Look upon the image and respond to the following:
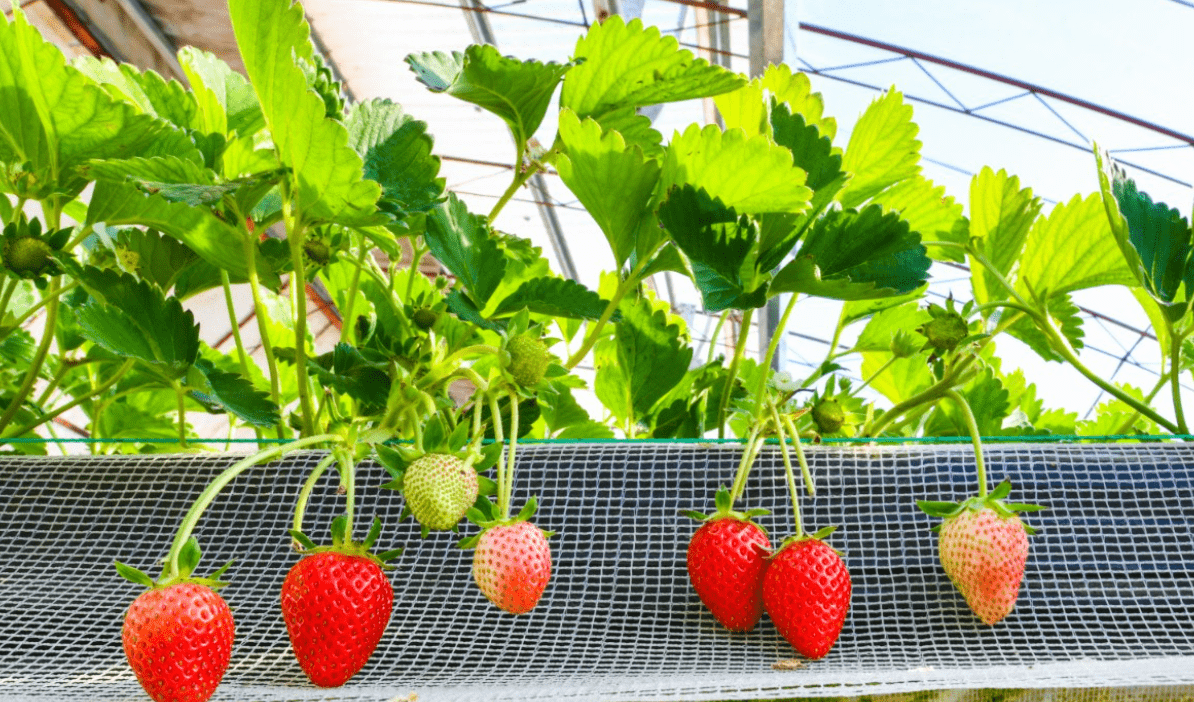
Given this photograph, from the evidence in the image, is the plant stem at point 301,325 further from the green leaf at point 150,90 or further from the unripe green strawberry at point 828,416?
the unripe green strawberry at point 828,416

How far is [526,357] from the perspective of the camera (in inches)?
18.4

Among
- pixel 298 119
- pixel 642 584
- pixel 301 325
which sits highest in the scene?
pixel 298 119

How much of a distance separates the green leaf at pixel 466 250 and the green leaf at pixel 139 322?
132 mm

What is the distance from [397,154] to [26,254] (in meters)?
0.20

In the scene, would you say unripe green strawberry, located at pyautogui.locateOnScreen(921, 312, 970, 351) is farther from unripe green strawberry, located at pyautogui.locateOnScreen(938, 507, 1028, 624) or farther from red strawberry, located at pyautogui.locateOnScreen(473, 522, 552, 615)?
red strawberry, located at pyautogui.locateOnScreen(473, 522, 552, 615)

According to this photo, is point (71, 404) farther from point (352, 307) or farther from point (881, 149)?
point (881, 149)

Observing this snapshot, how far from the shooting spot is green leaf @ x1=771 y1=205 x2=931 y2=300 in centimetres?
48

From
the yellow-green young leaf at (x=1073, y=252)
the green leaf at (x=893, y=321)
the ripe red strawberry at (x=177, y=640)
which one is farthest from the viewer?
the green leaf at (x=893, y=321)

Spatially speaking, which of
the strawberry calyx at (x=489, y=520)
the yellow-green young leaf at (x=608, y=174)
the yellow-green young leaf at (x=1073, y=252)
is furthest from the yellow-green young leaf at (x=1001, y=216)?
the strawberry calyx at (x=489, y=520)

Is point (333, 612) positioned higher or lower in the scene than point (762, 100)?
lower

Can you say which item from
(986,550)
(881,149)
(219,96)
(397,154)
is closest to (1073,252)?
(881,149)

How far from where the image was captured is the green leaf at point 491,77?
517 millimetres

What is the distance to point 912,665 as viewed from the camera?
427mm

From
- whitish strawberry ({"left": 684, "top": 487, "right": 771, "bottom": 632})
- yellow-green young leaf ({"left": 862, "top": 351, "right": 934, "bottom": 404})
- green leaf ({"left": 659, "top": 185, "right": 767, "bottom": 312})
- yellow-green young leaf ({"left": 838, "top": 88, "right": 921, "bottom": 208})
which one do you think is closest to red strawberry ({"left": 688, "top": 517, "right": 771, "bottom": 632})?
whitish strawberry ({"left": 684, "top": 487, "right": 771, "bottom": 632})
